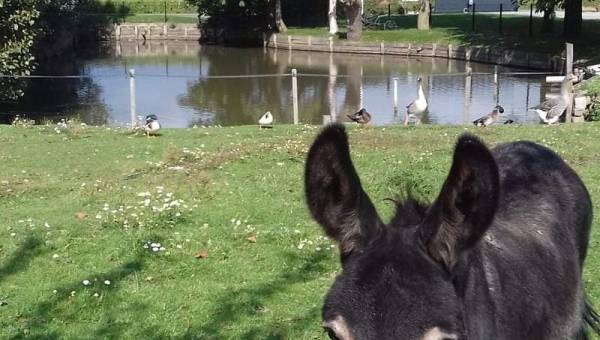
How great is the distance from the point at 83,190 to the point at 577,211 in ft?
24.9

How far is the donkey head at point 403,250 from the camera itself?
2271 millimetres

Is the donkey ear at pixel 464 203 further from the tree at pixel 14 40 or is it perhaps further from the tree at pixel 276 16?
the tree at pixel 276 16

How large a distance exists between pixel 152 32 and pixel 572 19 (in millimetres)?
32616

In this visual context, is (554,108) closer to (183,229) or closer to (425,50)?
(183,229)

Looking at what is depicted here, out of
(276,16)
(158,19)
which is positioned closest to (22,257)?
(276,16)

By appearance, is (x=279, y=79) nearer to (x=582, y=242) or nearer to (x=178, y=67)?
(x=178, y=67)

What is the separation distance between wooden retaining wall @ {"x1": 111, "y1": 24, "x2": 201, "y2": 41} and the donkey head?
183 ft

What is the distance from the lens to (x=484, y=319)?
8.57 ft

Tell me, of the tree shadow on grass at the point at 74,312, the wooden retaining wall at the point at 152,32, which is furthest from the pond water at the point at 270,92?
the tree shadow on grass at the point at 74,312

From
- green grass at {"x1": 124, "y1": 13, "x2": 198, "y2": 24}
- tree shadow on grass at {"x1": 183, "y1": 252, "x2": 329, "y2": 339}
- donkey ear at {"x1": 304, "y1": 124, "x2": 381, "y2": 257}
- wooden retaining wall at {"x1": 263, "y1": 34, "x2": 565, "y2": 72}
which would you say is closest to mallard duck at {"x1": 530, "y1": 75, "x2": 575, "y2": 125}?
tree shadow on grass at {"x1": 183, "y1": 252, "x2": 329, "y2": 339}

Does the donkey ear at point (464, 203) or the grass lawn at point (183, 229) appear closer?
A: the donkey ear at point (464, 203)

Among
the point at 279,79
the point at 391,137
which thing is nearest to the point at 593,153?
the point at 391,137

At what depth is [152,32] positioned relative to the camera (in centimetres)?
5762

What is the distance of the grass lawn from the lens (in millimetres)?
6430
